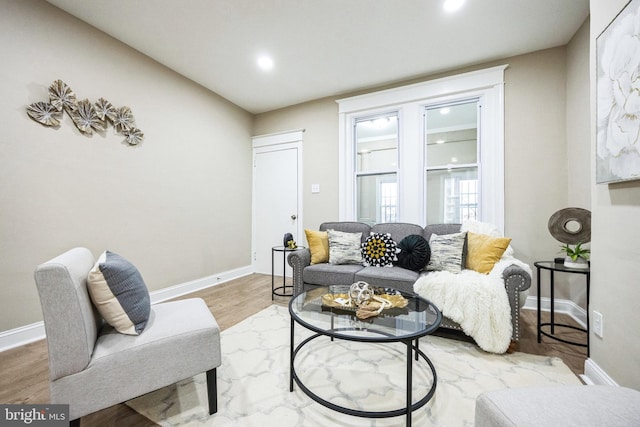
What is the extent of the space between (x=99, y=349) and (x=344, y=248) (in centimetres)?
215

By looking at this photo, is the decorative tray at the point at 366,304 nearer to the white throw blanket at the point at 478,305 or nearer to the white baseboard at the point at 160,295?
the white throw blanket at the point at 478,305

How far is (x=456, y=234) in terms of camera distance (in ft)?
8.24

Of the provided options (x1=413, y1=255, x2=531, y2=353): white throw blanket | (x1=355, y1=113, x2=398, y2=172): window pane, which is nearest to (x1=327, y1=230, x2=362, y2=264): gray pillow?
(x1=413, y1=255, x2=531, y2=353): white throw blanket

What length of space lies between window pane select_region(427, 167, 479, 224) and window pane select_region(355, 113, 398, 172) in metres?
0.57

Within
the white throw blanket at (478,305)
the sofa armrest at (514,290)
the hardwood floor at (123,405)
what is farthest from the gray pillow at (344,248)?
the sofa armrest at (514,290)

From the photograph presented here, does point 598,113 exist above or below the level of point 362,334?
above

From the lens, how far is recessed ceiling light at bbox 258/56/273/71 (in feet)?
9.49

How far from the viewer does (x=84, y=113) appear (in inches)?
93.4

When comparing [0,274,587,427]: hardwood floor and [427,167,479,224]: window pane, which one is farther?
[427,167,479,224]: window pane

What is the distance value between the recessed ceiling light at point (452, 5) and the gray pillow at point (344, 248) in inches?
87.5

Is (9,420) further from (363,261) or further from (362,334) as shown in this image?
(363,261)

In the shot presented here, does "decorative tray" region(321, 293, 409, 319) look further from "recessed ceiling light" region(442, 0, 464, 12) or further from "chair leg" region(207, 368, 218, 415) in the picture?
"recessed ceiling light" region(442, 0, 464, 12)

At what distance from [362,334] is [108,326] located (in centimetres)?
132

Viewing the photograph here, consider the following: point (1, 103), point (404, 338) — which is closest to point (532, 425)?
point (404, 338)
